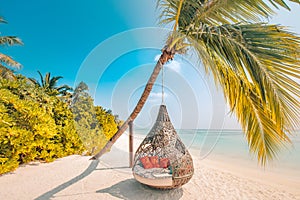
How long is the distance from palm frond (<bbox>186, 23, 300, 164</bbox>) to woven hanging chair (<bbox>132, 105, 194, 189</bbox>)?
1210 millimetres

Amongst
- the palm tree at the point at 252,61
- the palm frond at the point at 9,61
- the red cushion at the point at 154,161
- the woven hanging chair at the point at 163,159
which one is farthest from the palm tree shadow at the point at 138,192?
the palm frond at the point at 9,61

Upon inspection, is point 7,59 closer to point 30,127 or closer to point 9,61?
point 9,61

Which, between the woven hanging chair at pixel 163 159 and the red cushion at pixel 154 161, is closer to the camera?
the woven hanging chair at pixel 163 159

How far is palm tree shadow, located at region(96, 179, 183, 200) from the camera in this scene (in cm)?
304

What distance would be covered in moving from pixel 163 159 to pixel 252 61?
8.68 ft

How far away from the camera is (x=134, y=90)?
4918mm

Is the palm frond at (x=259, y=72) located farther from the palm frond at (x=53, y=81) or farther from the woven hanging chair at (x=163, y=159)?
the palm frond at (x=53, y=81)

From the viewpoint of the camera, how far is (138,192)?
3166mm

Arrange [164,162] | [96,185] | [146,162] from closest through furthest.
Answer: [96,185] → [146,162] → [164,162]

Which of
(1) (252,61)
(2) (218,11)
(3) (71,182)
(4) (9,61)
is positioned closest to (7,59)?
(4) (9,61)

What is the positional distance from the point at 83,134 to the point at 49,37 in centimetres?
570

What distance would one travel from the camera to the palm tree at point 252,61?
1.66m

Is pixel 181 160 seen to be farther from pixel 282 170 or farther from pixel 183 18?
pixel 282 170

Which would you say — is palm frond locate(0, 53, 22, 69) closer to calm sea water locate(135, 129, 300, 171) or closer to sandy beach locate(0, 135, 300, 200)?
sandy beach locate(0, 135, 300, 200)
